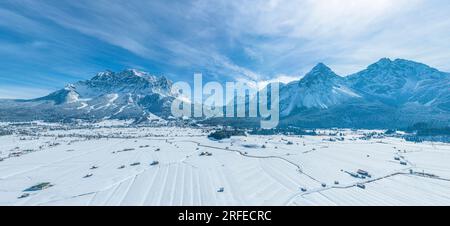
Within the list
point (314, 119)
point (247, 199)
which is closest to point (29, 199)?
point (247, 199)

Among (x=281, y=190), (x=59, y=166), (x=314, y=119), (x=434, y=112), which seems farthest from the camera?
(x=314, y=119)

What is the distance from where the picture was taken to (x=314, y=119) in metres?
195

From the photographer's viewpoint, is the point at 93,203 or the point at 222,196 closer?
the point at 93,203

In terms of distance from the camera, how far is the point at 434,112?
181 m

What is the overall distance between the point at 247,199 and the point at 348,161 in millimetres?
33055

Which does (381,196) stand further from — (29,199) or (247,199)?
(29,199)
